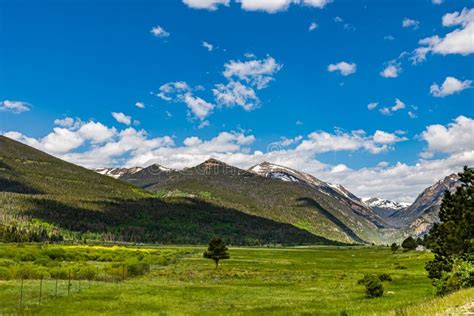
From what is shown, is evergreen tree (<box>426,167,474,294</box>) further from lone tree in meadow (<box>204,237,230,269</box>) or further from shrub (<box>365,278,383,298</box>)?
lone tree in meadow (<box>204,237,230,269</box>)

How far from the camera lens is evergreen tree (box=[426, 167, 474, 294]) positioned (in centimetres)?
3612

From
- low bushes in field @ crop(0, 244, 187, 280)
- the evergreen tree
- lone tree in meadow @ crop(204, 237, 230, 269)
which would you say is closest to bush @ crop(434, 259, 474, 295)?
the evergreen tree

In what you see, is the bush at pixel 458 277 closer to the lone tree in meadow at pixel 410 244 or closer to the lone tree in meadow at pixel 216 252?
the lone tree in meadow at pixel 216 252

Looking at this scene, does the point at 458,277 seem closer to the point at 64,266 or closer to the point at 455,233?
the point at 455,233

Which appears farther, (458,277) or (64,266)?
(64,266)

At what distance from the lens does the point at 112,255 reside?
134750 mm

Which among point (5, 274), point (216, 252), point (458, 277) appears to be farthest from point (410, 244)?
point (458, 277)

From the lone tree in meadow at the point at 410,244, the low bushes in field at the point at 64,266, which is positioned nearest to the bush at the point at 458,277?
the low bushes in field at the point at 64,266

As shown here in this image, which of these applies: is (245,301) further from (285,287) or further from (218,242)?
(218,242)

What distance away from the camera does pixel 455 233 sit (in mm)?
37219

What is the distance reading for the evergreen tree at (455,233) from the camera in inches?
1422

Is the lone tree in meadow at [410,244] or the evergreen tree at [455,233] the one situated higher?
the evergreen tree at [455,233]

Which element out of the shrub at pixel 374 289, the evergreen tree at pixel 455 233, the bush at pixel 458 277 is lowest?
the shrub at pixel 374 289

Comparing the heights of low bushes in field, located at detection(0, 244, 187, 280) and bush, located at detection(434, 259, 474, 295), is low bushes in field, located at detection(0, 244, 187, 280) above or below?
below
